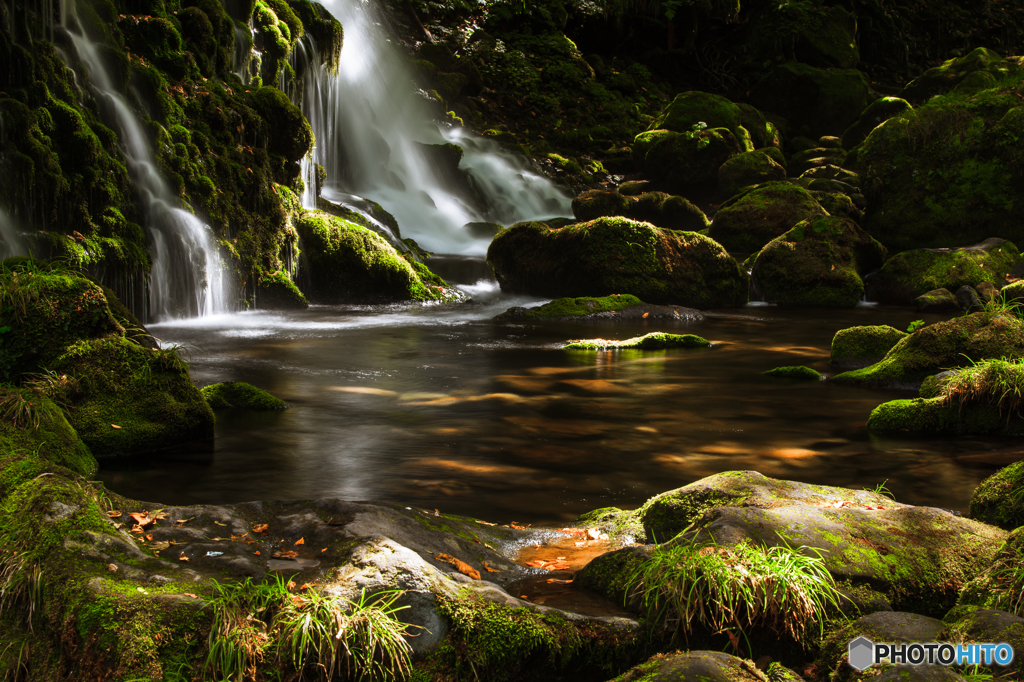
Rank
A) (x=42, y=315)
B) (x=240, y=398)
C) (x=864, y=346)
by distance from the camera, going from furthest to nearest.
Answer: (x=864, y=346), (x=240, y=398), (x=42, y=315)

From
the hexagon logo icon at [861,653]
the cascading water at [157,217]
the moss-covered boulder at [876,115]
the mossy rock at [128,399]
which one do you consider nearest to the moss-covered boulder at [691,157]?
the moss-covered boulder at [876,115]

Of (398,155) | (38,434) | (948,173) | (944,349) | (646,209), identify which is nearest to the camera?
(38,434)

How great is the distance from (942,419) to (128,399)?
6.59m

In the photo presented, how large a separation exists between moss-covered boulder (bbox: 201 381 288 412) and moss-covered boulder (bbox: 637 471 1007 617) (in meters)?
4.57

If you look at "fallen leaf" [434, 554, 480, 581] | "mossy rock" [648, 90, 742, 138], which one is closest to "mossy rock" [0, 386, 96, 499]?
"fallen leaf" [434, 554, 480, 581]

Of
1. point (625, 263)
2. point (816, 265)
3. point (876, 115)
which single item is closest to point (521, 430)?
point (625, 263)

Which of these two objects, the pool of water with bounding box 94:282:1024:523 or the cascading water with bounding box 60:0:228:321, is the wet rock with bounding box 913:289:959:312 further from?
the cascading water with bounding box 60:0:228:321

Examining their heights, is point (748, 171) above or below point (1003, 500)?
above

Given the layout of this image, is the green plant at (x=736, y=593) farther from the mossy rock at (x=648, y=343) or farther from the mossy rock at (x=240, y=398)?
the mossy rock at (x=648, y=343)

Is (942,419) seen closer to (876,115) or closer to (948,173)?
(948,173)

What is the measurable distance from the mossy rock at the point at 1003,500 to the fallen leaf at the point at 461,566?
2.91m

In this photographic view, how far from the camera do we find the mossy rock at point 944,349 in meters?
7.02

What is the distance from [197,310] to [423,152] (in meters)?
14.7

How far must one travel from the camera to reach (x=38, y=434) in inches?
177
